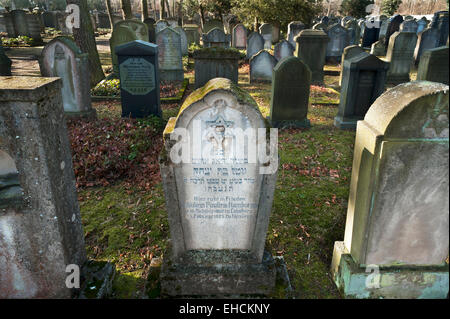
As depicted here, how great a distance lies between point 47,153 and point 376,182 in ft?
9.29

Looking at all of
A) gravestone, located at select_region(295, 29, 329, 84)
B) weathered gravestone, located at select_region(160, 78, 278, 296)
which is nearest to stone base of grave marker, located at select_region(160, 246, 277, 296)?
weathered gravestone, located at select_region(160, 78, 278, 296)

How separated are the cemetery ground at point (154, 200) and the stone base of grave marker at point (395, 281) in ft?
1.02

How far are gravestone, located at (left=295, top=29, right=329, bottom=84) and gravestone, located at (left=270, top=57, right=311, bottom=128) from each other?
14.9 ft

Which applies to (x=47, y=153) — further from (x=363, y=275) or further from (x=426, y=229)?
(x=426, y=229)

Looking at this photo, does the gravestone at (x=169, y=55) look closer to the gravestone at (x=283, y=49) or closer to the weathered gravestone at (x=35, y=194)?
the gravestone at (x=283, y=49)

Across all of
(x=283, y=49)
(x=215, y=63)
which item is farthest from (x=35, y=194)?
(x=283, y=49)

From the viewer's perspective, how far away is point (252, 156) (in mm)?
2953

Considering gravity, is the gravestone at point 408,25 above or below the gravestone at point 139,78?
above

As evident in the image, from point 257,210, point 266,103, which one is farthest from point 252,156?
point 266,103

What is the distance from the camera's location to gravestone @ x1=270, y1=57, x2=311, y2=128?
26.0 feet

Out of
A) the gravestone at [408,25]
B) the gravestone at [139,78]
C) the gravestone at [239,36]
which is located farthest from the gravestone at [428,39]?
the gravestone at [139,78]

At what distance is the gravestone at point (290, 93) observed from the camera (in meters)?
7.93

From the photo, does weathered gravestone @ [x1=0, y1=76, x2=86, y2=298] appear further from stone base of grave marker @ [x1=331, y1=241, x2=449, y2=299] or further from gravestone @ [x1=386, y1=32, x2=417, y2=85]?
gravestone @ [x1=386, y1=32, x2=417, y2=85]

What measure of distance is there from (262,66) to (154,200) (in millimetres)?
9707
